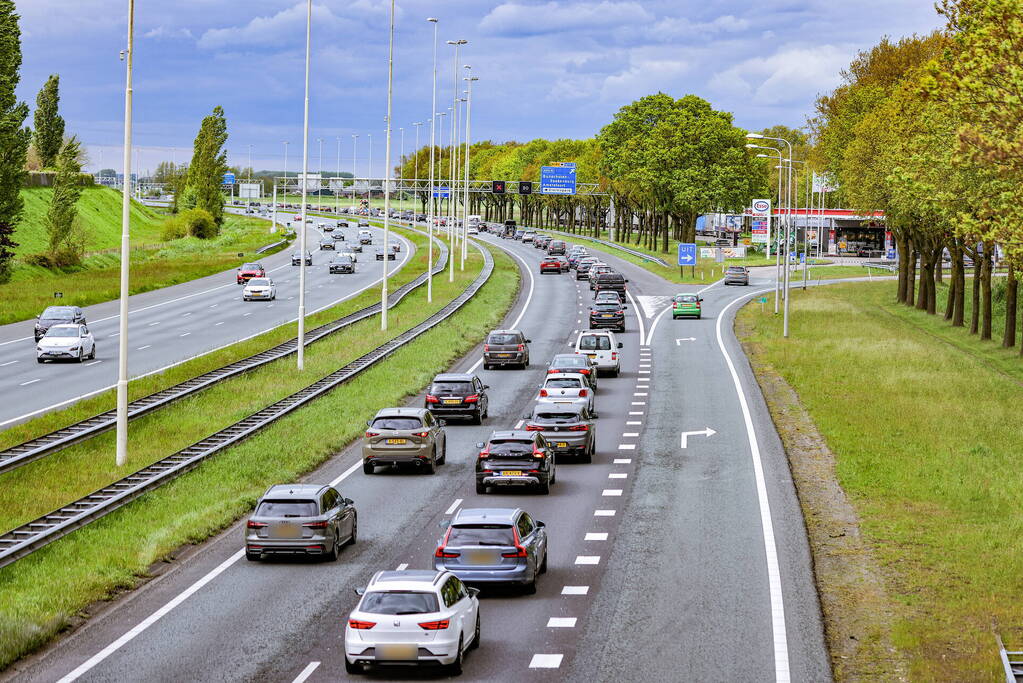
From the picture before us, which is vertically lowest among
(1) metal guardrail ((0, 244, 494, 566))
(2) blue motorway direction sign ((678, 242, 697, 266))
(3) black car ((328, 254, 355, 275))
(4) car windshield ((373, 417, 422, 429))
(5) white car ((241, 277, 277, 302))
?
(1) metal guardrail ((0, 244, 494, 566))

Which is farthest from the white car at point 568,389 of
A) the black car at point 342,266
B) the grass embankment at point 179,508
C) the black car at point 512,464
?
the black car at point 342,266

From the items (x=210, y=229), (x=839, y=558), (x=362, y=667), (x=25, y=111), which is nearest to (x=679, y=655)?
(x=362, y=667)

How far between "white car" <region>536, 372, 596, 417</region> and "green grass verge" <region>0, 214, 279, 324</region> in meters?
39.2

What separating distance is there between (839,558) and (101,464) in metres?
19.1

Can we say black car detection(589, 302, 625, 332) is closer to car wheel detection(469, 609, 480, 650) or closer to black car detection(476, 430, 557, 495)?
black car detection(476, 430, 557, 495)

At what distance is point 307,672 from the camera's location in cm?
1839

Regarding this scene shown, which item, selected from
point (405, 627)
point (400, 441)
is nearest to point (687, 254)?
point (400, 441)

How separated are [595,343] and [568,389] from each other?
12613 mm

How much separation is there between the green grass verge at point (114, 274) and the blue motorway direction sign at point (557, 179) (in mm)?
34602

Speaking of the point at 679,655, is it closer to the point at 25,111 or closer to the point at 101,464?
the point at 101,464

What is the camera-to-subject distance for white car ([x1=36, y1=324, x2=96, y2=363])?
184 ft

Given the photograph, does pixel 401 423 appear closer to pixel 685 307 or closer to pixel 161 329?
pixel 161 329

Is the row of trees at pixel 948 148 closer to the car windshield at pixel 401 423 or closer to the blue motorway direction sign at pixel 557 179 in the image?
the car windshield at pixel 401 423

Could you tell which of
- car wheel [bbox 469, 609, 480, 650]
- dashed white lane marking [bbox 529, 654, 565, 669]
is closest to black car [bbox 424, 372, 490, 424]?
car wheel [bbox 469, 609, 480, 650]
